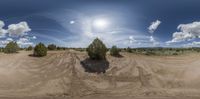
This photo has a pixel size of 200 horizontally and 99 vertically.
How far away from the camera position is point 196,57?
60.2 metres

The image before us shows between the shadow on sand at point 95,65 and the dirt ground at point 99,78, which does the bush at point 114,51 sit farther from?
the shadow on sand at point 95,65

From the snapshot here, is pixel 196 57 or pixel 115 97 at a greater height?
pixel 196 57

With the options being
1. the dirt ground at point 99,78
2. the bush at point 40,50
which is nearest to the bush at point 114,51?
the dirt ground at point 99,78

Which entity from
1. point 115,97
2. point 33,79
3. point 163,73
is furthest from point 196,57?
point 33,79

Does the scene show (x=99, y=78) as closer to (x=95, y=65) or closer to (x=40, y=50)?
(x=95, y=65)

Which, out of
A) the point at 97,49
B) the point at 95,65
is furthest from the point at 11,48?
the point at 95,65

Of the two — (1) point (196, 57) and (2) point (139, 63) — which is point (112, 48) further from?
(1) point (196, 57)

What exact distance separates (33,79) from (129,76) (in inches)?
613

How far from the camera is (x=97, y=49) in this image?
53875mm

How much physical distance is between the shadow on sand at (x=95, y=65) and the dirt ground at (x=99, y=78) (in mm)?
886

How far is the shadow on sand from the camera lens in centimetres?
5144

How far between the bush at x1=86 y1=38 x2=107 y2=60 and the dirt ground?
7.58 feet

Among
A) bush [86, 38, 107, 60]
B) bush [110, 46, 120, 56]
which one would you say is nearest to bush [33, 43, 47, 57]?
bush [86, 38, 107, 60]

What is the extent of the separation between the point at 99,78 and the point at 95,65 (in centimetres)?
456
